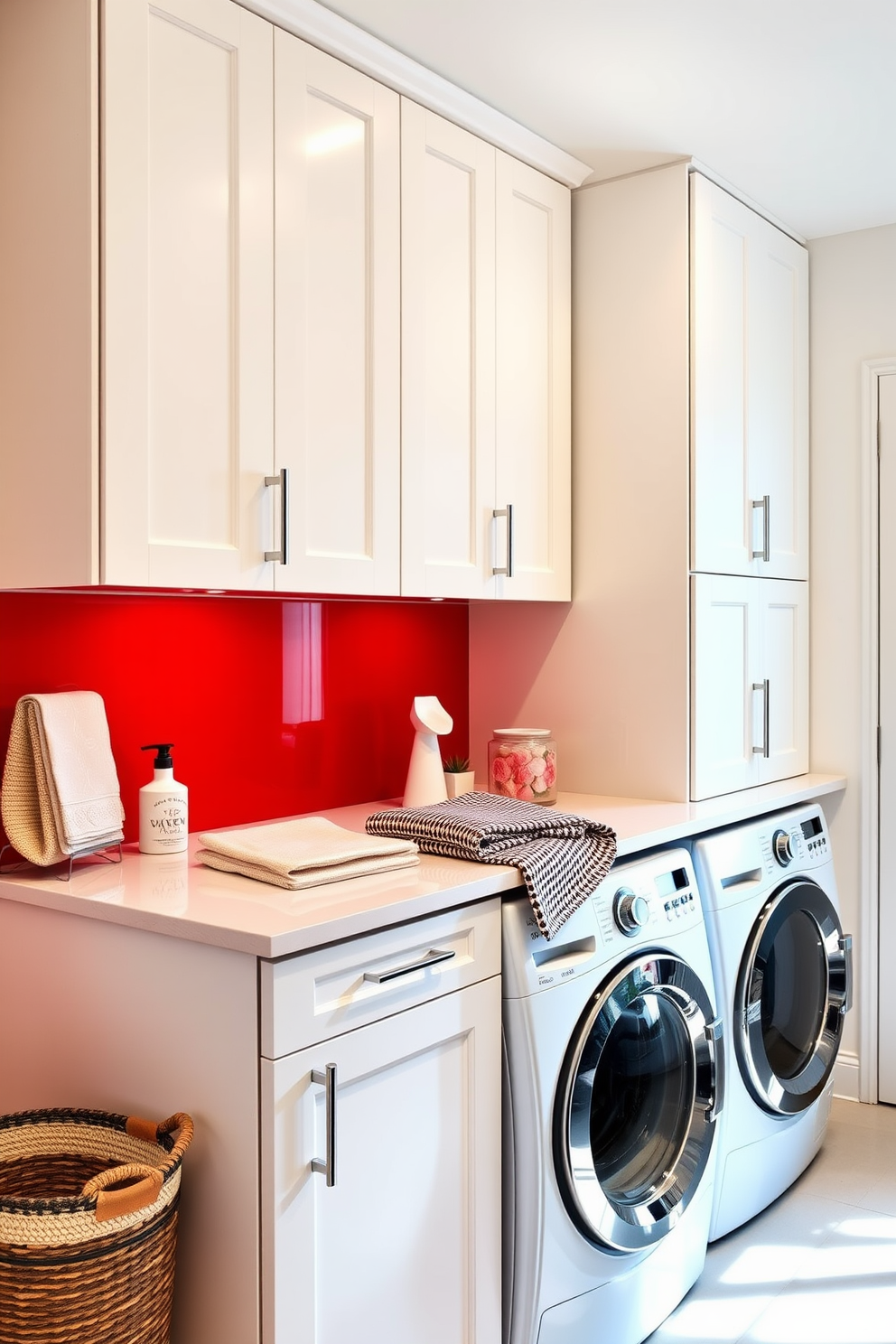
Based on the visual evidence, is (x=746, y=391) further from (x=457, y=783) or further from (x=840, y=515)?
(x=457, y=783)

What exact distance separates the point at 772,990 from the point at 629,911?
0.81 meters

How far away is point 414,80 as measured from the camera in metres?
2.18

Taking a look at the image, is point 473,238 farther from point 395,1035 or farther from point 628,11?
point 395,1035

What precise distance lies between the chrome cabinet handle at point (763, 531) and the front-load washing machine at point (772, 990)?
0.65 m

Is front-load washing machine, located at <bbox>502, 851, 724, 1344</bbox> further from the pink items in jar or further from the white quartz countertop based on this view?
the pink items in jar

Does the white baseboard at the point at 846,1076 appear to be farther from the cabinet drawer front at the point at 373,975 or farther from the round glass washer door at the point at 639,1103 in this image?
the cabinet drawer front at the point at 373,975

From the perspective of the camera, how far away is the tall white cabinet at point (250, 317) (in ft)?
5.52

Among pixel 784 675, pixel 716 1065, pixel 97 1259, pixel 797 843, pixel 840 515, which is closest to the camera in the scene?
pixel 97 1259

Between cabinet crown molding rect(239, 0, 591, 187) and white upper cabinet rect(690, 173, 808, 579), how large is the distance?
352 mm

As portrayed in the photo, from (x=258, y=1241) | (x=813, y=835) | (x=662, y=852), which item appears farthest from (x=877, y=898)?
(x=258, y=1241)

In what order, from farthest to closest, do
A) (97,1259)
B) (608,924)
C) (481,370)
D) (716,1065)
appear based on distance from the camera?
(481,370), (716,1065), (608,924), (97,1259)

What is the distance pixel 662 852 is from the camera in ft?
7.61

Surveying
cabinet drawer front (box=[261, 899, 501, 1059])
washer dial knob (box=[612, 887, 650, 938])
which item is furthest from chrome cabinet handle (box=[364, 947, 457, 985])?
washer dial knob (box=[612, 887, 650, 938])

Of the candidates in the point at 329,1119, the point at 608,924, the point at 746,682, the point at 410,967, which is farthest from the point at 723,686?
the point at 329,1119
